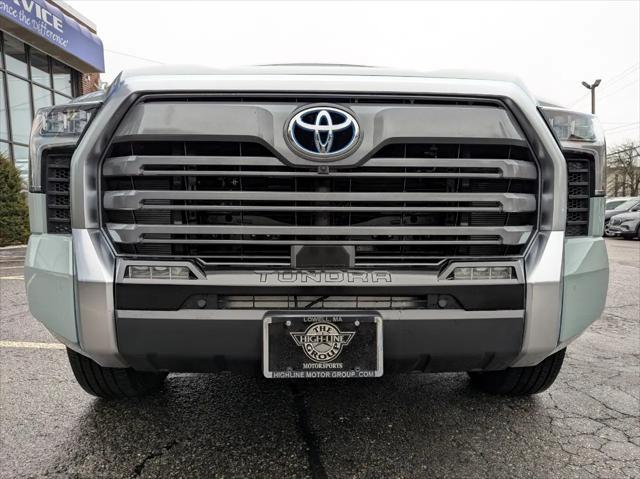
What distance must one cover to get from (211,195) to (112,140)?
0.41 metres

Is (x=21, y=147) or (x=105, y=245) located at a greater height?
(x=21, y=147)

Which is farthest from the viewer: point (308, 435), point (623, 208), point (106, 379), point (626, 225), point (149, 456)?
point (623, 208)

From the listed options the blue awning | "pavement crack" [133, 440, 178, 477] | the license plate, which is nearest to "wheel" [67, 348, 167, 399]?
"pavement crack" [133, 440, 178, 477]

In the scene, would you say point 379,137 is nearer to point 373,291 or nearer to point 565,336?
point 373,291

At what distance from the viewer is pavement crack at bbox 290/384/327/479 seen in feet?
5.89

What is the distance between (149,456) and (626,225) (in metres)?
17.0

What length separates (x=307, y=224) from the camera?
176 centimetres

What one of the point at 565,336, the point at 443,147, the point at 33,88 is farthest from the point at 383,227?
the point at 33,88

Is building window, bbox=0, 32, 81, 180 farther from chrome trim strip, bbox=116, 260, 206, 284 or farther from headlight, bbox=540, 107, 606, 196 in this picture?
headlight, bbox=540, 107, 606, 196

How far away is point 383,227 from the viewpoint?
1718 mm

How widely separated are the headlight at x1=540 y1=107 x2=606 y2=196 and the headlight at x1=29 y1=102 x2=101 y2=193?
1708mm

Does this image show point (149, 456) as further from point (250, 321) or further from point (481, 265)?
point (481, 265)

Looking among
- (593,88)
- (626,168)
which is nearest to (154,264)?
(593,88)

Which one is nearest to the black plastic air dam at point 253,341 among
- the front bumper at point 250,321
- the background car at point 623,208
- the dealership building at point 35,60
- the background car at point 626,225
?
the front bumper at point 250,321
